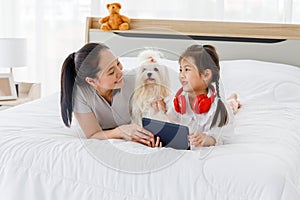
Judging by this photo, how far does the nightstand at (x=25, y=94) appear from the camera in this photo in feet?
10.8

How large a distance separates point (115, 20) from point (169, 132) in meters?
1.93

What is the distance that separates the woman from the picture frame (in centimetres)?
153

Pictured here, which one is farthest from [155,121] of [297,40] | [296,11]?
[296,11]

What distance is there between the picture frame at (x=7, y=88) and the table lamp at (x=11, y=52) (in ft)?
0.12

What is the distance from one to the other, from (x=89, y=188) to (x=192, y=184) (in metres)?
0.34

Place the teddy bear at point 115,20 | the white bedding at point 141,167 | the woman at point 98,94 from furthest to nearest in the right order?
the teddy bear at point 115,20 → the woman at point 98,94 → the white bedding at point 141,167

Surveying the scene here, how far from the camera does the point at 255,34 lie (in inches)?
130

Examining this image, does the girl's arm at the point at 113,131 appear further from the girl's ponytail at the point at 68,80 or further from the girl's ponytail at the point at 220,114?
the girl's ponytail at the point at 220,114

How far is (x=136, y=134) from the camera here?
1.78 m

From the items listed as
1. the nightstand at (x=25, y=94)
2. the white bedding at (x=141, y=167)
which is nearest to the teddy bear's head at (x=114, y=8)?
the nightstand at (x=25, y=94)

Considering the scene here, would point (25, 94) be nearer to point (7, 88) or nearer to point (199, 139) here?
point (7, 88)

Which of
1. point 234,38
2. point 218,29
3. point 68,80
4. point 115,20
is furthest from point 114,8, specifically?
point 68,80

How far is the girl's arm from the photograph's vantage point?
1.76 metres

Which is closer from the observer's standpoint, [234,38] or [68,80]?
[68,80]
